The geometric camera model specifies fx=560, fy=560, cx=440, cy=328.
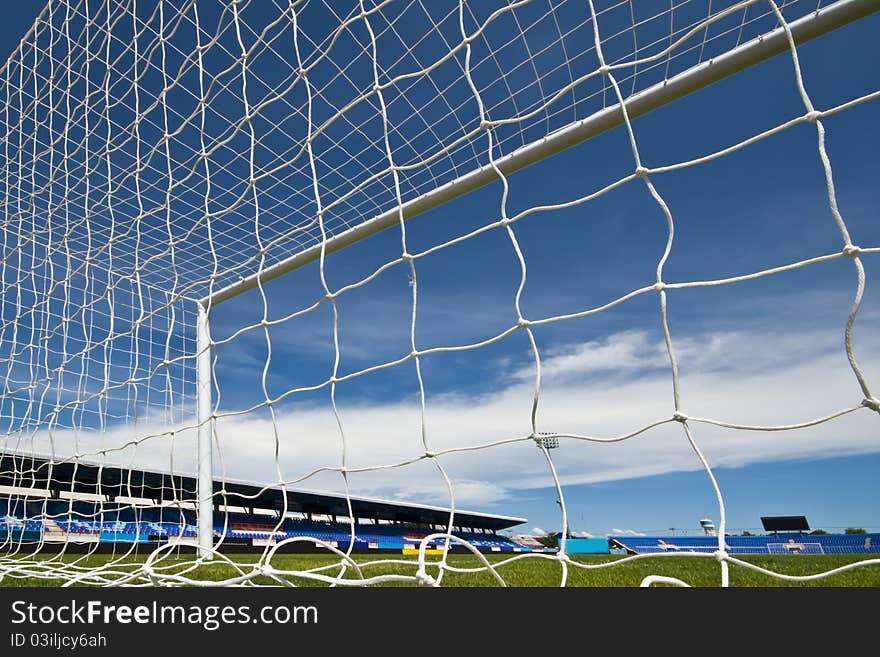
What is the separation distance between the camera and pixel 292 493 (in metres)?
14.9

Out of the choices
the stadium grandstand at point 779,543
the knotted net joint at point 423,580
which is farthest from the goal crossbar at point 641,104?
the stadium grandstand at point 779,543

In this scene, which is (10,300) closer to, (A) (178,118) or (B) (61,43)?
(B) (61,43)

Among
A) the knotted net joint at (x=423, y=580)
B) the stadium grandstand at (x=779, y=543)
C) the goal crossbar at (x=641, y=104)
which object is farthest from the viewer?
the stadium grandstand at (x=779, y=543)

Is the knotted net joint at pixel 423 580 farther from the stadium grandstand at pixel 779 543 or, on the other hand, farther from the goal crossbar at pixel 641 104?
the stadium grandstand at pixel 779 543

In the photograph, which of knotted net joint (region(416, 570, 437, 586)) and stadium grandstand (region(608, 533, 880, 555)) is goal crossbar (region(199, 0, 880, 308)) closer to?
knotted net joint (region(416, 570, 437, 586))

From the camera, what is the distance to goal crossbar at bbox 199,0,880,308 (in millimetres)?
1452

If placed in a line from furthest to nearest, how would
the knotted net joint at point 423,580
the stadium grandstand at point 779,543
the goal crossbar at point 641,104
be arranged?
the stadium grandstand at point 779,543, the goal crossbar at point 641,104, the knotted net joint at point 423,580

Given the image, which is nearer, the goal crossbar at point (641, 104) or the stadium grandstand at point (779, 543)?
the goal crossbar at point (641, 104)

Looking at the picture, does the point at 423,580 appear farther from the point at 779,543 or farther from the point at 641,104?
the point at 779,543

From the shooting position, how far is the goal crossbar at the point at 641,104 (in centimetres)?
145

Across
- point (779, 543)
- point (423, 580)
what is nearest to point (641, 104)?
point (423, 580)

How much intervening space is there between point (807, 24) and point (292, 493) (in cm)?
1517

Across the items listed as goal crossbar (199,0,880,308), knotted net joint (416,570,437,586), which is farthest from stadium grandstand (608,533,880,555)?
knotted net joint (416,570,437,586)
